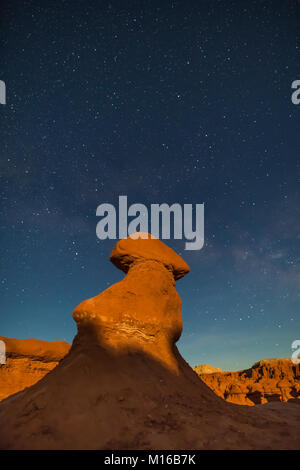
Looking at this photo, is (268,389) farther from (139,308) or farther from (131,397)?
(131,397)

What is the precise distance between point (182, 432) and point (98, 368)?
5.93 ft

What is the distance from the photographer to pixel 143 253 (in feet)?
23.2

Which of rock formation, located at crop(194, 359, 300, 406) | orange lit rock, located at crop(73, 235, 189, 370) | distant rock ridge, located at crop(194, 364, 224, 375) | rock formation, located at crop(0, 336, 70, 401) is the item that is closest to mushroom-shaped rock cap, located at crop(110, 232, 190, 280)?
orange lit rock, located at crop(73, 235, 189, 370)

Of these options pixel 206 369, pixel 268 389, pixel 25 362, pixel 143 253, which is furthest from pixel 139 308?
pixel 206 369

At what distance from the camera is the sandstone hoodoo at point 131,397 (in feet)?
11.9

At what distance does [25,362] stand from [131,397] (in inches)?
533

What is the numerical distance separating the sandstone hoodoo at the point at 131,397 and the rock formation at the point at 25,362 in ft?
37.2

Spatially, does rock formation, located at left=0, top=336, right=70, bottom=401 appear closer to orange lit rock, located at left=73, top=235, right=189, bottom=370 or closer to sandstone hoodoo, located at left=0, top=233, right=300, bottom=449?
sandstone hoodoo, located at left=0, top=233, right=300, bottom=449

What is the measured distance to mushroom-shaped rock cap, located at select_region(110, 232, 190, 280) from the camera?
7.10 meters

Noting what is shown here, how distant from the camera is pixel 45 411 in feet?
13.1

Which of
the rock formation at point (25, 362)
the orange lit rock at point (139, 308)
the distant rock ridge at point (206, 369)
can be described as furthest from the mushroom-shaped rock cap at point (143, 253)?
the distant rock ridge at point (206, 369)

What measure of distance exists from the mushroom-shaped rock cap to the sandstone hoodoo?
10.8 inches

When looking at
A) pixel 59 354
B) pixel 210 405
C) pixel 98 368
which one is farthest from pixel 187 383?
pixel 59 354

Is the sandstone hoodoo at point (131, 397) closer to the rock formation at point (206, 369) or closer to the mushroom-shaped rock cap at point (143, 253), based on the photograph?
the mushroom-shaped rock cap at point (143, 253)
